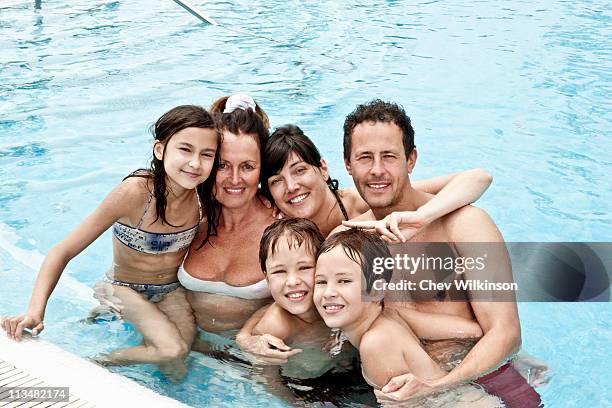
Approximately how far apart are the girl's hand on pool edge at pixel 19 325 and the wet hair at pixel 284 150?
4.45 feet

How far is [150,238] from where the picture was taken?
4.03 m

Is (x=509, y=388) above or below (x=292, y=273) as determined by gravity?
below

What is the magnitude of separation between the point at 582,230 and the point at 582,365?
186 cm

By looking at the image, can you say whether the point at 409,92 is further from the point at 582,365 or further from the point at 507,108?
the point at 582,365

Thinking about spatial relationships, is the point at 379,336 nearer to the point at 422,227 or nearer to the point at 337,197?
the point at 422,227

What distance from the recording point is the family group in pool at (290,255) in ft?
10.7

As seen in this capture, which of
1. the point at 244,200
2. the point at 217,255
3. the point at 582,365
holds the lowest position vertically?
the point at 582,365

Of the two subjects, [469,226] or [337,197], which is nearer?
[469,226]

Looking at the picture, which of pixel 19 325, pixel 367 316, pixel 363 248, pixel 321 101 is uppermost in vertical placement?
pixel 363 248

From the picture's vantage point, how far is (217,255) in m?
4.06

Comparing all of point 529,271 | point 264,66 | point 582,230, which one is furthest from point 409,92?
point 529,271

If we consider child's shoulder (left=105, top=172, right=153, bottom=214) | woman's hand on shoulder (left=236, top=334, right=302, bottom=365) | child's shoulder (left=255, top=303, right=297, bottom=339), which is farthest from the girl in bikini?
child's shoulder (left=255, top=303, right=297, bottom=339)

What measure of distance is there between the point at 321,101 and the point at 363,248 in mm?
5712

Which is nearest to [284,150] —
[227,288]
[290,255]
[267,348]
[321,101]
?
[290,255]
